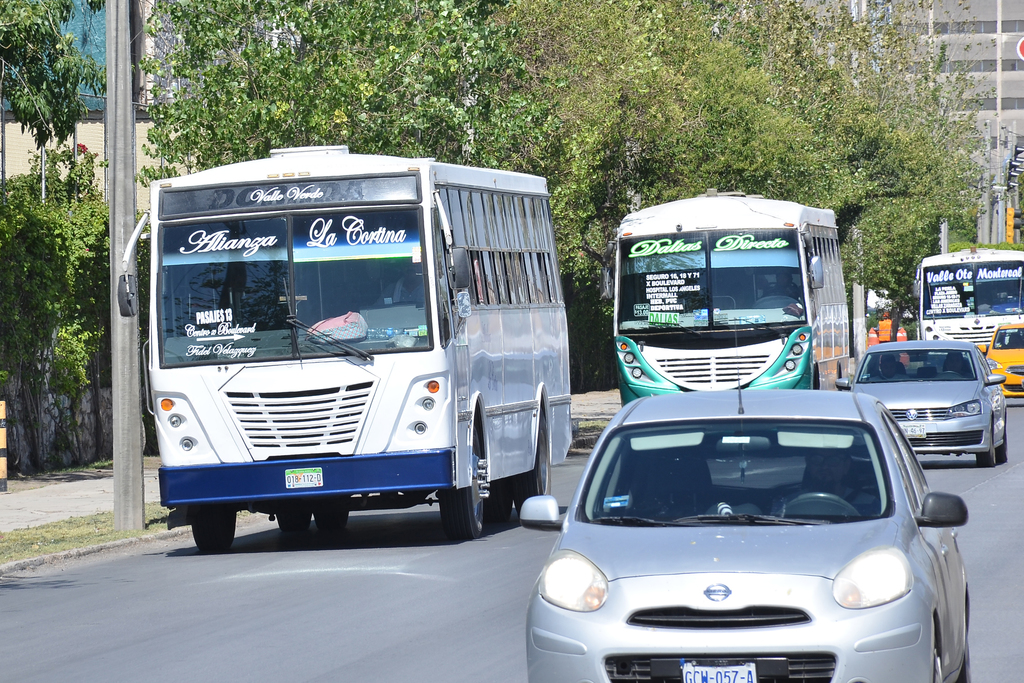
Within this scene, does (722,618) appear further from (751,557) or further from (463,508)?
(463,508)

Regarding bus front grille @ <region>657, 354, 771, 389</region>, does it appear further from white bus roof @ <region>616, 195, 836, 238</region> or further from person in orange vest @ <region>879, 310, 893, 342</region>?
person in orange vest @ <region>879, 310, 893, 342</region>

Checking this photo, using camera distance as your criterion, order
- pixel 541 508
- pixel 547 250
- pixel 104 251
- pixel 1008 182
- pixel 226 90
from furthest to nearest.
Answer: pixel 1008 182 < pixel 104 251 < pixel 226 90 < pixel 547 250 < pixel 541 508

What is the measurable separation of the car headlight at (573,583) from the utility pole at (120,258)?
32.4 ft

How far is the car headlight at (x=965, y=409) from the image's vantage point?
20.9m

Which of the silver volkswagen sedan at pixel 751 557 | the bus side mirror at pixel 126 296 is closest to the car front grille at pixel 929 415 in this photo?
the bus side mirror at pixel 126 296

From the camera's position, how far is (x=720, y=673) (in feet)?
19.5

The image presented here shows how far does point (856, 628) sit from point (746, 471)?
4.22 feet

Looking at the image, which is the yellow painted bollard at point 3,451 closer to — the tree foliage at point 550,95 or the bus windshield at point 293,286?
the tree foliage at point 550,95

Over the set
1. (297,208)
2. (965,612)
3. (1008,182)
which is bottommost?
(965,612)

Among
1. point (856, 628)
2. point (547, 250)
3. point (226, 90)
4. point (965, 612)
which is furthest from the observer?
point (226, 90)

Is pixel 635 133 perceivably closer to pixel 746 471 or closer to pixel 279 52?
pixel 279 52

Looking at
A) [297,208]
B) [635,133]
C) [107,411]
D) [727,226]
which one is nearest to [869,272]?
[635,133]

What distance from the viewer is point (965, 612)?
24.9 ft

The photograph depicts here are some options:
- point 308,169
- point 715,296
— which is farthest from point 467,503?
point 715,296
